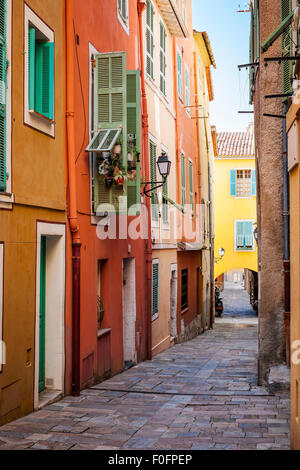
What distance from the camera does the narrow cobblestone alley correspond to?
245 inches

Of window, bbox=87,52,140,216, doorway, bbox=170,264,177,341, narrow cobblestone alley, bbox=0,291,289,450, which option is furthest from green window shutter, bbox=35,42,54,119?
doorway, bbox=170,264,177,341

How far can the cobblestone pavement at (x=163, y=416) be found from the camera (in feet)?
20.4

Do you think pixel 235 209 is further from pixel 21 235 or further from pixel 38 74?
pixel 21 235

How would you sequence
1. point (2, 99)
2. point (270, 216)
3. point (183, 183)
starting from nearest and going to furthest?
point (2, 99), point (270, 216), point (183, 183)

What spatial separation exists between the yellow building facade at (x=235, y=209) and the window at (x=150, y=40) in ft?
61.7

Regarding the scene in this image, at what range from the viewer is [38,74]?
7855mm

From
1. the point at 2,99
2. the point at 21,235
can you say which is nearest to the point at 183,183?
the point at 21,235

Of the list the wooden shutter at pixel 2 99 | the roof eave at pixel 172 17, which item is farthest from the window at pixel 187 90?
the wooden shutter at pixel 2 99

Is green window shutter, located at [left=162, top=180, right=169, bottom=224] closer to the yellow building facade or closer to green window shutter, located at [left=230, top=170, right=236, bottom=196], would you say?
the yellow building facade

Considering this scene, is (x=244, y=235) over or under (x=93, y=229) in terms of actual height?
over

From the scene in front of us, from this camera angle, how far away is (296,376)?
18.5 ft

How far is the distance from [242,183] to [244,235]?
10.3ft

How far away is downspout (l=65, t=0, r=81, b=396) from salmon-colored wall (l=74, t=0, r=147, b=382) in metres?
0.38

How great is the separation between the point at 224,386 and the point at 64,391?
10.1 feet
